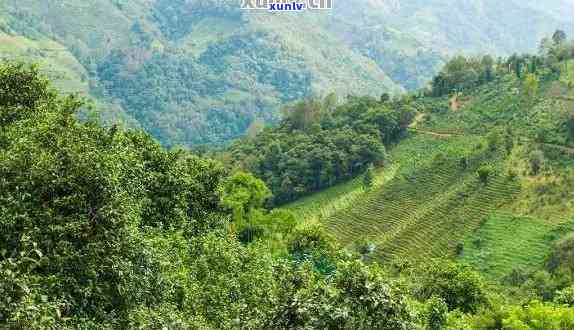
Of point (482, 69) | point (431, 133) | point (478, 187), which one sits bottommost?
point (478, 187)

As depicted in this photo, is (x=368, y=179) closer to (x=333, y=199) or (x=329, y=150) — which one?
(x=333, y=199)

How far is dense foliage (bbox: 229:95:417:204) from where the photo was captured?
68188 mm

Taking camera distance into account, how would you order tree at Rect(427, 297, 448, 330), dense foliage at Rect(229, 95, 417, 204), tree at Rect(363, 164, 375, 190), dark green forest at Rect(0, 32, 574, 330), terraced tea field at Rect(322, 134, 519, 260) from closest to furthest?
1. dark green forest at Rect(0, 32, 574, 330)
2. tree at Rect(427, 297, 448, 330)
3. terraced tea field at Rect(322, 134, 519, 260)
4. tree at Rect(363, 164, 375, 190)
5. dense foliage at Rect(229, 95, 417, 204)

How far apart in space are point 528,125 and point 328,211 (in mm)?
19958

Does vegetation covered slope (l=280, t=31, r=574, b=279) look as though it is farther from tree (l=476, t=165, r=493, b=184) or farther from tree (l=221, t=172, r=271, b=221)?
tree (l=221, t=172, r=271, b=221)

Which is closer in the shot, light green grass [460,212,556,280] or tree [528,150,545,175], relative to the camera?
light green grass [460,212,556,280]

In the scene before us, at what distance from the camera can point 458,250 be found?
1713 inches

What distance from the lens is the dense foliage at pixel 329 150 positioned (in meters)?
68.2

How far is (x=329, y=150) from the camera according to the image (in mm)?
69125

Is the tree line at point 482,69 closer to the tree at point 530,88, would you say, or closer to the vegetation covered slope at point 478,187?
the vegetation covered slope at point 478,187

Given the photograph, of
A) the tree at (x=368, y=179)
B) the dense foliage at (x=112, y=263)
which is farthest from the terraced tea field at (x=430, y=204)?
the dense foliage at (x=112, y=263)

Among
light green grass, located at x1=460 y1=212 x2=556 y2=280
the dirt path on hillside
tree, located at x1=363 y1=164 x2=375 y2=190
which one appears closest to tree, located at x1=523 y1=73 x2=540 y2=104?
the dirt path on hillside

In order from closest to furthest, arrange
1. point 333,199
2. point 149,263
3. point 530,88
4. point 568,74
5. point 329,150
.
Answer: point 149,263 → point 333,199 → point 530,88 → point 568,74 → point 329,150

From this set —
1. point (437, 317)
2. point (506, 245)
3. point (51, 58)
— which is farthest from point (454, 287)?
point (51, 58)
